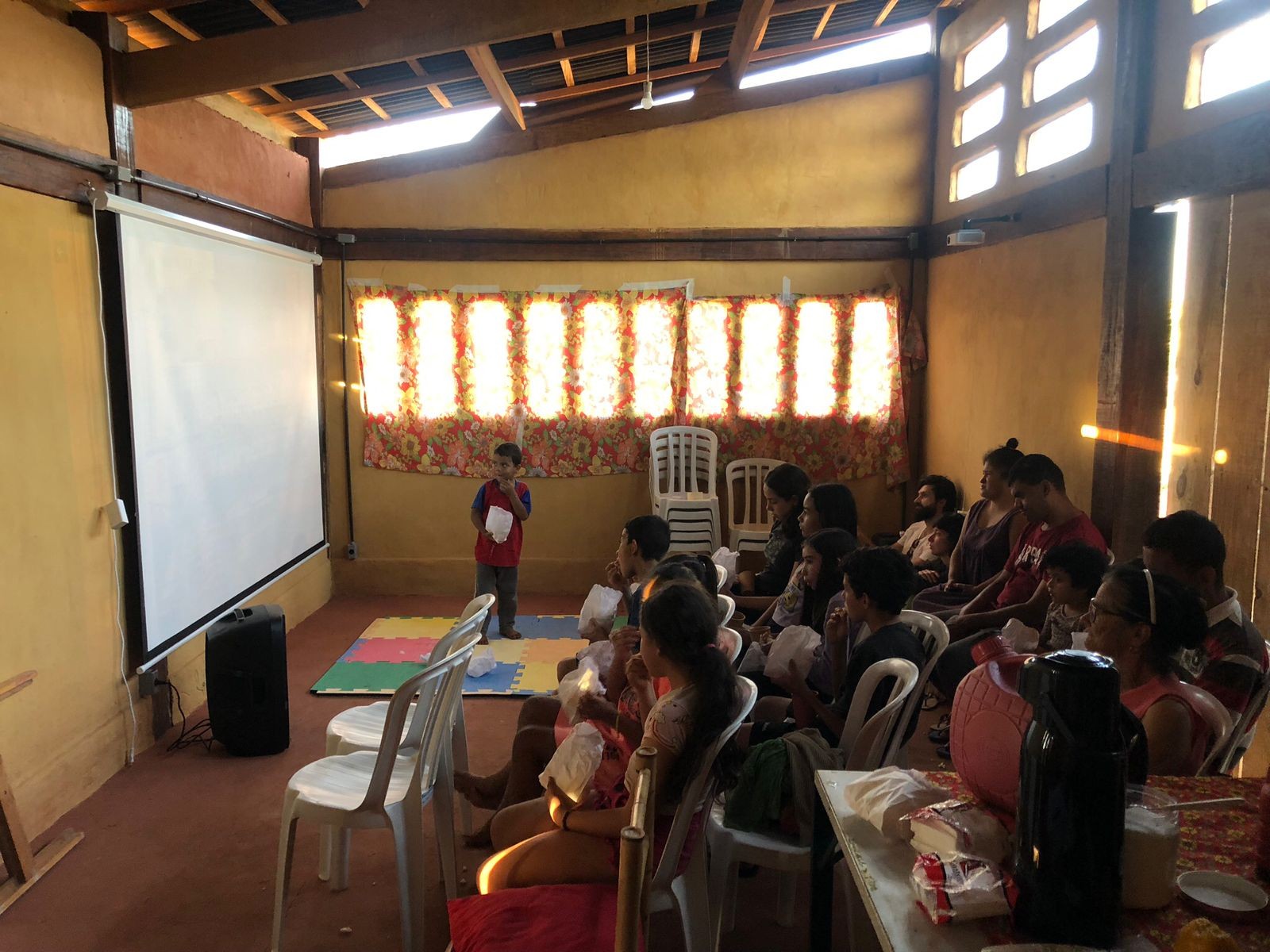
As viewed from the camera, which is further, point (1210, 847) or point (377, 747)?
point (377, 747)

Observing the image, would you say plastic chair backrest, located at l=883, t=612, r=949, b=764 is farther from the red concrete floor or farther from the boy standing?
the boy standing

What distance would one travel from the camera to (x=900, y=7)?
4992 mm

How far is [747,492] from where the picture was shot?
548 cm

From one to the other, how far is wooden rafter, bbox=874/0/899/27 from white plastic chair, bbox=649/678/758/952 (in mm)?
4221

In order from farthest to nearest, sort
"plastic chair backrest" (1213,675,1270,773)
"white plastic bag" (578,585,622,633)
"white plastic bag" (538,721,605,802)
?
"white plastic bag" (578,585,622,633) < "white plastic bag" (538,721,605,802) < "plastic chair backrest" (1213,675,1270,773)

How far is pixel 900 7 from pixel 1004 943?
509 centimetres

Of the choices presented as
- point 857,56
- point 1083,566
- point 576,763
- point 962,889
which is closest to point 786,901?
point 576,763

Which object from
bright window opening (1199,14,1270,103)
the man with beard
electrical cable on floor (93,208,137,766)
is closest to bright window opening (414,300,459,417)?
electrical cable on floor (93,208,137,766)

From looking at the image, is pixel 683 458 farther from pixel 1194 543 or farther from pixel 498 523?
pixel 1194 543

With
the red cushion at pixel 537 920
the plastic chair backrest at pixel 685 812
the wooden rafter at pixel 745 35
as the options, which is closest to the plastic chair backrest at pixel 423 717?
the red cushion at pixel 537 920

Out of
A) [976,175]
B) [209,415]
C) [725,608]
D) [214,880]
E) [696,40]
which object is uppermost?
[696,40]

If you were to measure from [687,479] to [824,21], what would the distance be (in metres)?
2.58

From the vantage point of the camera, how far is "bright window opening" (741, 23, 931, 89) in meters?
5.36

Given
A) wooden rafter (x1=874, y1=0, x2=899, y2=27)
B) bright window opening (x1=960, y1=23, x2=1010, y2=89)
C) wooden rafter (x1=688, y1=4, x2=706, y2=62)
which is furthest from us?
wooden rafter (x1=874, y1=0, x2=899, y2=27)
